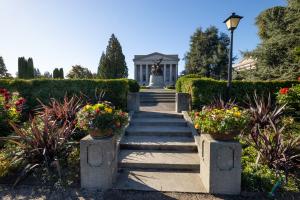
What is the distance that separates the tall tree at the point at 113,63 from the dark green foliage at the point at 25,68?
1022 centimetres

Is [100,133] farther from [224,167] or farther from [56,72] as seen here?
[56,72]

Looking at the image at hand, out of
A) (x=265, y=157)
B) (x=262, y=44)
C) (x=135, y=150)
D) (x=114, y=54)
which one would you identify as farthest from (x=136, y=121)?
(x=114, y=54)

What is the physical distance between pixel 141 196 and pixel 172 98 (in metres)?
8.57

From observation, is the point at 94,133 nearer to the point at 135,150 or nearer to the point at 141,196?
the point at 141,196

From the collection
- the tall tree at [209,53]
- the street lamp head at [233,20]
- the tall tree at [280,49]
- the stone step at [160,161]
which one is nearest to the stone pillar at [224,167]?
the stone step at [160,161]

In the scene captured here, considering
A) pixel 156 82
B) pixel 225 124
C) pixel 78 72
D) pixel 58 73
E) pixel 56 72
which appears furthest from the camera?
pixel 78 72

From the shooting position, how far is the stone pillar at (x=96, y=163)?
3.20 metres

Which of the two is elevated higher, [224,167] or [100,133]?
[100,133]

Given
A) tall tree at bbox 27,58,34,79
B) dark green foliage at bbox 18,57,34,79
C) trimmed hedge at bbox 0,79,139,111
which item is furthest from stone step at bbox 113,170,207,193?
tall tree at bbox 27,58,34,79

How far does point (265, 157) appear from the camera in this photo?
12.1 feet

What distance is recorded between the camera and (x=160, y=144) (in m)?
4.58

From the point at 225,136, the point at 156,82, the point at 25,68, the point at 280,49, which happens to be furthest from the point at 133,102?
the point at 25,68

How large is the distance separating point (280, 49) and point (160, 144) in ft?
39.2

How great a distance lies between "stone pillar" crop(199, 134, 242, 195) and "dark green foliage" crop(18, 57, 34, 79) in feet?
81.9
